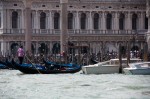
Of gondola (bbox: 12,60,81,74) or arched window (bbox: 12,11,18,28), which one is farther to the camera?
arched window (bbox: 12,11,18,28)

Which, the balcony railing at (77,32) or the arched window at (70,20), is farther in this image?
the arched window at (70,20)

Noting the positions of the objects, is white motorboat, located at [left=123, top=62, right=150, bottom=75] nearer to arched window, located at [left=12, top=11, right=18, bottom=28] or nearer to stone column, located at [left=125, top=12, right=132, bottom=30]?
stone column, located at [left=125, top=12, right=132, bottom=30]

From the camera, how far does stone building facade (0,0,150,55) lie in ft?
198

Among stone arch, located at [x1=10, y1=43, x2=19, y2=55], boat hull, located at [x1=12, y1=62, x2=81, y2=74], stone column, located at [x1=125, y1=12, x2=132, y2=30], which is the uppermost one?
stone column, located at [x1=125, y1=12, x2=132, y2=30]

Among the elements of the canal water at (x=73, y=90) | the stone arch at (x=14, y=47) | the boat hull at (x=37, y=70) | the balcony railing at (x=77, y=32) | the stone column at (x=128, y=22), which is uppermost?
the stone column at (x=128, y=22)

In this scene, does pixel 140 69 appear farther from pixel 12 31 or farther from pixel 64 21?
pixel 12 31

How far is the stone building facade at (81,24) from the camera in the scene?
198ft

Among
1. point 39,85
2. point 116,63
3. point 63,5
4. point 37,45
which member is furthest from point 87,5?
point 39,85

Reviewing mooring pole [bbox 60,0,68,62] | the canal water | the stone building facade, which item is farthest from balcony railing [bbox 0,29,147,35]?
the canal water

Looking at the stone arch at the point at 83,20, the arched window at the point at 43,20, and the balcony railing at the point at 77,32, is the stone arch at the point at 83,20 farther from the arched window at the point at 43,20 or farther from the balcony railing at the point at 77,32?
the arched window at the point at 43,20

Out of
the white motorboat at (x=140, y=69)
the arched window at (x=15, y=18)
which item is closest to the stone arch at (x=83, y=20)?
the arched window at (x=15, y=18)

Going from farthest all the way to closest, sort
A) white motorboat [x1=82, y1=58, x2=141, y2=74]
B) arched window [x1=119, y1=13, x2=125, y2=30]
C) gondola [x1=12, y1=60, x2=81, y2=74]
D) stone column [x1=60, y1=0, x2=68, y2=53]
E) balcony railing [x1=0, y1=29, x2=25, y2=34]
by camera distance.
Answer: arched window [x1=119, y1=13, x2=125, y2=30] → balcony railing [x1=0, y1=29, x2=25, y2=34] → stone column [x1=60, y1=0, x2=68, y2=53] → white motorboat [x1=82, y1=58, x2=141, y2=74] → gondola [x1=12, y1=60, x2=81, y2=74]

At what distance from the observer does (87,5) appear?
62031 millimetres

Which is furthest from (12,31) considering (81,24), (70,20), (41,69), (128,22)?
(41,69)
